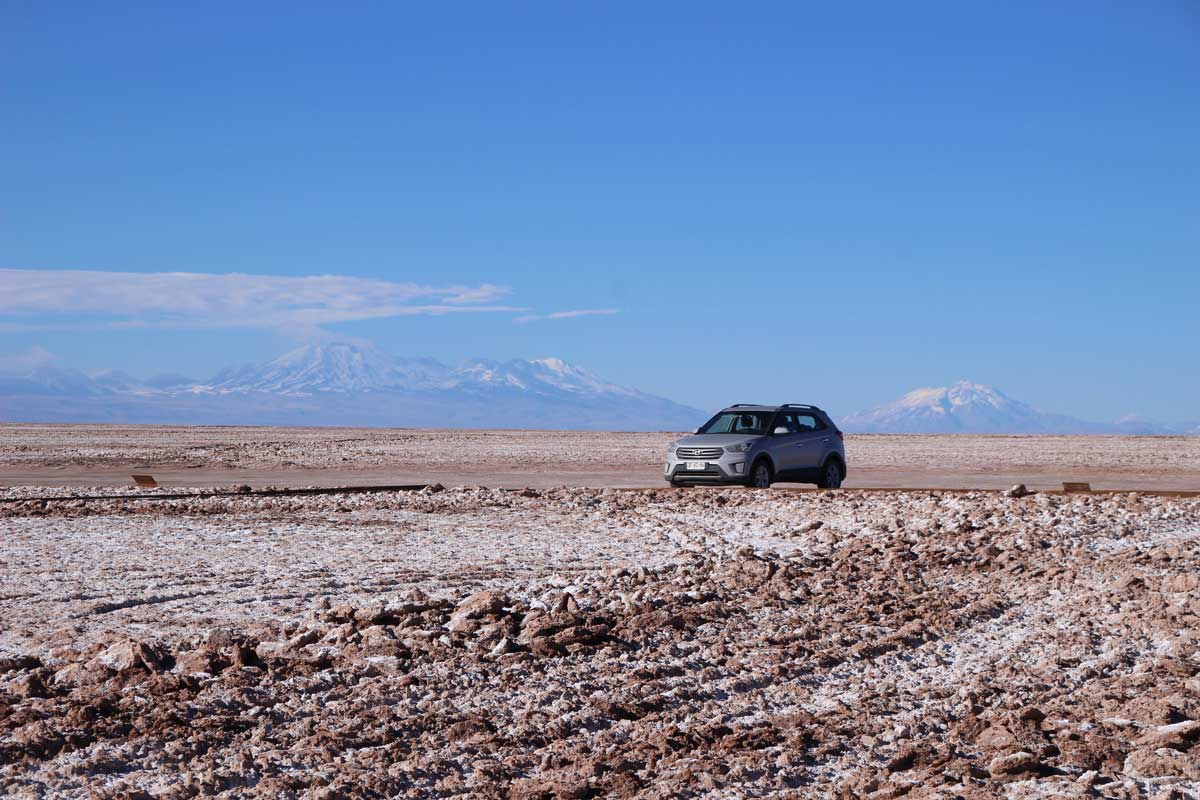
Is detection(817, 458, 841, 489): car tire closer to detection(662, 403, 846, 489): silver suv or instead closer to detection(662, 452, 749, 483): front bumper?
detection(662, 403, 846, 489): silver suv

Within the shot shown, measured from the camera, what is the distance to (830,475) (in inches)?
1004

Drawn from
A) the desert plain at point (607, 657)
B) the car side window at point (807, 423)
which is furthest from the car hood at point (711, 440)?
the desert plain at point (607, 657)

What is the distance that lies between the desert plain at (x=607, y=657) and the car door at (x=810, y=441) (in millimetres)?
7017

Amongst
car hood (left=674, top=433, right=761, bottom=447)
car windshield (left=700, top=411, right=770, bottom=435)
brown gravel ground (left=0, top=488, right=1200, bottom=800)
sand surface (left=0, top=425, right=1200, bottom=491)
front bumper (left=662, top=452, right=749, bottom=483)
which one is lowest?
brown gravel ground (left=0, top=488, right=1200, bottom=800)

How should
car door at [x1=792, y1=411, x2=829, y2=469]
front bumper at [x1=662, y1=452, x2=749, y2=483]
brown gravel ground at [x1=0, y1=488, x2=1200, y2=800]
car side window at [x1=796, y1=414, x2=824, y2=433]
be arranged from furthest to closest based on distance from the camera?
car side window at [x1=796, y1=414, x2=824, y2=433] → car door at [x1=792, y1=411, x2=829, y2=469] → front bumper at [x1=662, y1=452, x2=749, y2=483] → brown gravel ground at [x1=0, y1=488, x2=1200, y2=800]

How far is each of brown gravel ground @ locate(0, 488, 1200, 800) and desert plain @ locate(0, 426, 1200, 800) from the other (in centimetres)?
3

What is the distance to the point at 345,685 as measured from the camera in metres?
7.81

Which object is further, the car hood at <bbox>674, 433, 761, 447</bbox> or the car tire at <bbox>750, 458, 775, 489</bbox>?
the car hood at <bbox>674, 433, 761, 447</bbox>

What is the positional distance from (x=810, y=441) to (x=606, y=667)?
17218 mm

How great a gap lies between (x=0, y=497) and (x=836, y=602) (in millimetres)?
17386

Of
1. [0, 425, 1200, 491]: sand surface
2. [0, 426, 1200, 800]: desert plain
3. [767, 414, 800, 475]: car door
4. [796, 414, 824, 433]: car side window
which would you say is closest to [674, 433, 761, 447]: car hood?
[767, 414, 800, 475]: car door

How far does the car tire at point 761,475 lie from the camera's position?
2388 cm

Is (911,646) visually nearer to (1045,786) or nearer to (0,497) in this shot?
(1045,786)

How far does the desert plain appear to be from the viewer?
6.25 meters
